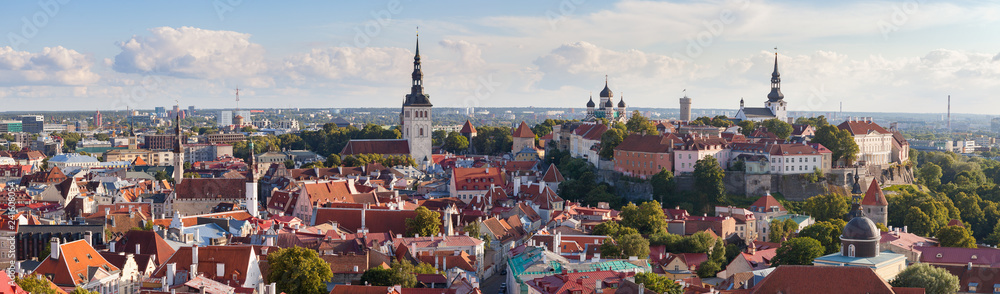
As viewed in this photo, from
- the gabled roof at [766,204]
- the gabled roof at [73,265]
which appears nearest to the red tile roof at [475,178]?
the gabled roof at [766,204]

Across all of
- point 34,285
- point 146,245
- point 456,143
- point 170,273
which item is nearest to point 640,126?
point 456,143

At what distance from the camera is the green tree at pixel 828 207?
216 ft

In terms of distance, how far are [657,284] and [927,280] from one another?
11.6 m

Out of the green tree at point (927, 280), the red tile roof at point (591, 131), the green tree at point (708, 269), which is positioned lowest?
the green tree at point (708, 269)

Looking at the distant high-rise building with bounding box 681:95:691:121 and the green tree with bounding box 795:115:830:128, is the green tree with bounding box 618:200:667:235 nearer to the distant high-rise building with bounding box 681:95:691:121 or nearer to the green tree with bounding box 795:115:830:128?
the green tree with bounding box 795:115:830:128

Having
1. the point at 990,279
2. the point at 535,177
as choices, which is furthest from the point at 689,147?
the point at 990,279

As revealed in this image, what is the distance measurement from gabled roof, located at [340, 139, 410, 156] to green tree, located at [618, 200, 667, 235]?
4984 centimetres

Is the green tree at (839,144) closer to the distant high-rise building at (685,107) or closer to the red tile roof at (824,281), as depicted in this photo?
the red tile roof at (824,281)

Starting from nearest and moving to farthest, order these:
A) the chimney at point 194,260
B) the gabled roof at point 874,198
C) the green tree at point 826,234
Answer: the chimney at point 194,260 < the green tree at point 826,234 < the gabled roof at point 874,198

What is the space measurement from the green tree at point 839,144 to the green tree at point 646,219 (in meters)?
22.0

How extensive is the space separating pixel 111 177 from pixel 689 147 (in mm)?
56981

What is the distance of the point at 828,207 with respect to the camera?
65.7m

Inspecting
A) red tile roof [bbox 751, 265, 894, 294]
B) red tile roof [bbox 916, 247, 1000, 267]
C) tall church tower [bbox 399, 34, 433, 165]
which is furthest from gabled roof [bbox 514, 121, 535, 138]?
red tile roof [bbox 751, 265, 894, 294]

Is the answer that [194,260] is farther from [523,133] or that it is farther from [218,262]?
[523,133]
